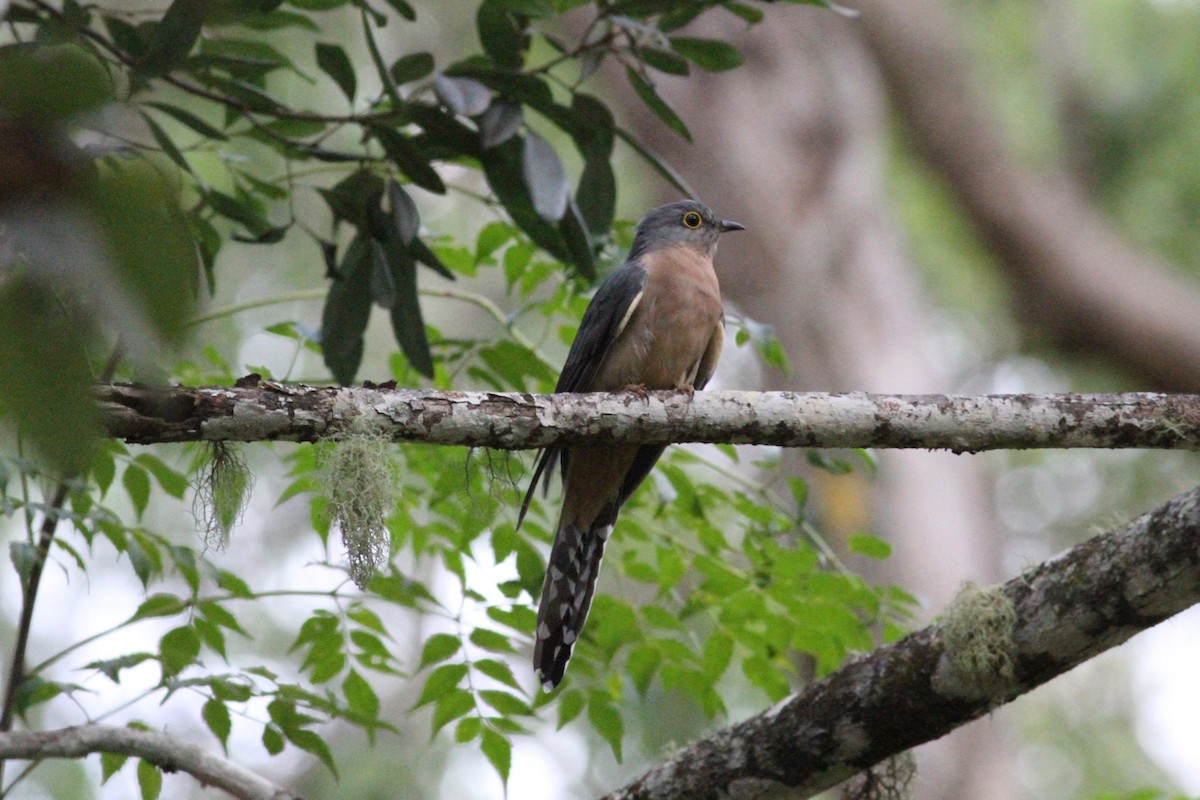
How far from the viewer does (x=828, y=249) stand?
7.73 m

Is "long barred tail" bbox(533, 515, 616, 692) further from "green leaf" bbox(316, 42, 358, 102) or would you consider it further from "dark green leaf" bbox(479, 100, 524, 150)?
"green leaf" bbox(316, 42, 358, 102)

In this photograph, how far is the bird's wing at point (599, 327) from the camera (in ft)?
14.8

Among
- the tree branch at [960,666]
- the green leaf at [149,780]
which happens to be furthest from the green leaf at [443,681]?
the green leaf at [149,780]

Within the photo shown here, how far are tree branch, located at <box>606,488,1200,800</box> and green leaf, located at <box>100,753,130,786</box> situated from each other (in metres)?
1.60

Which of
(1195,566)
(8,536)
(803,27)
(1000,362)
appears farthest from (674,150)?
(8,536)

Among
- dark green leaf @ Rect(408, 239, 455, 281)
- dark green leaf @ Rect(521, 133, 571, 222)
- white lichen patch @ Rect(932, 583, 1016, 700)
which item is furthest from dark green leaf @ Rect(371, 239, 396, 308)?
white lichen patch @ Rect(932, 583, 1016, 700)

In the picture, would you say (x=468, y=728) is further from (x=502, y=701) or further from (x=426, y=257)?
(x=426, y=257)

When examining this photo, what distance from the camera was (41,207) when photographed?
0.77 metres

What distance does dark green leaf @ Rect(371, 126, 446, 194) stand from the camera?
3.87 meters

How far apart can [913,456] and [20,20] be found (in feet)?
18.8

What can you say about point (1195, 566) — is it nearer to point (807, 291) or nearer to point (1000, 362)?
point (807, 291)

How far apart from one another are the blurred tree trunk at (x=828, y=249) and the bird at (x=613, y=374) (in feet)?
8.22

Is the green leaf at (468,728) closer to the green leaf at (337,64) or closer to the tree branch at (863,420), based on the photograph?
the tree branch at (863,420)

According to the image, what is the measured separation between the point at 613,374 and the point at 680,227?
1110 mm
